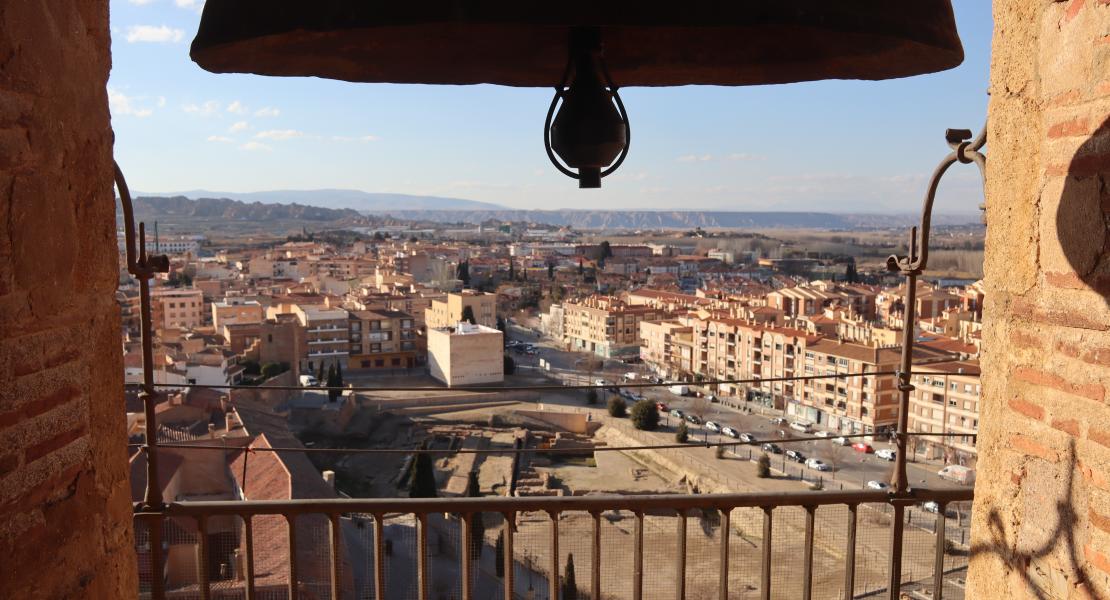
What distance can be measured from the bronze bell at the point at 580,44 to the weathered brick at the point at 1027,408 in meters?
0.49

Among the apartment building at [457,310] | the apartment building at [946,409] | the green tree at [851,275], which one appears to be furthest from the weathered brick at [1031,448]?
the green tree at [851,275]

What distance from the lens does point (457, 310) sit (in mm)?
31172

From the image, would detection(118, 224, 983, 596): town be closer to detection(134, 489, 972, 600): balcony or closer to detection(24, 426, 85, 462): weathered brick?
detection(134, 489, 972, 600): balcony

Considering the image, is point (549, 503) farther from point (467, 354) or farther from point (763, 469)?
point (467, 354)

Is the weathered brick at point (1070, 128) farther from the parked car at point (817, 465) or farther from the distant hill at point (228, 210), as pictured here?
the distant hill at point (228, 210)

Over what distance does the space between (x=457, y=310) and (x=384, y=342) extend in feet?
9.84

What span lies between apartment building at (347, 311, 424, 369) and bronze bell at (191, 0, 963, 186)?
93.3 ft

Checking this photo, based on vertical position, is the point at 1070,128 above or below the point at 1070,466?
above

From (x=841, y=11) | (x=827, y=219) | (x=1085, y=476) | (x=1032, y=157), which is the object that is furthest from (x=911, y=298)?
(x=827, y=219)

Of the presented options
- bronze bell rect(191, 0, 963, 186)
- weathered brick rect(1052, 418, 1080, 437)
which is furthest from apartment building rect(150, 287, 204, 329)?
weathered brick rect(1052, 418, 1080, 437)

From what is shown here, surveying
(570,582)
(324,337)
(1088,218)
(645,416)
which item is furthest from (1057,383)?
(324,337)

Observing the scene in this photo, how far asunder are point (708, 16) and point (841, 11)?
5.5 inches

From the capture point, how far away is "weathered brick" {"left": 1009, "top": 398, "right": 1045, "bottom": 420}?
1.17 m

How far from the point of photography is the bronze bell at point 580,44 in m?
0.79
